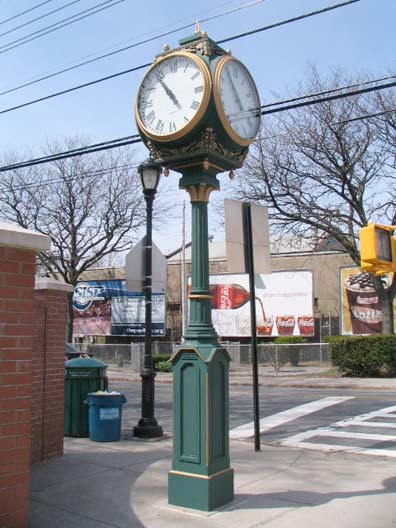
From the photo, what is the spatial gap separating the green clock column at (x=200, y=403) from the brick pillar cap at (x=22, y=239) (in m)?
1.76

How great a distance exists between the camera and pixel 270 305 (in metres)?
31.4

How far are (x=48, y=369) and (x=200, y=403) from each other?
3.03 meters

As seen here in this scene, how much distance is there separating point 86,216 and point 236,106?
30317 mm

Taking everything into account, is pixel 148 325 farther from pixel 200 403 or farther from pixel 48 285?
pixel 200 403

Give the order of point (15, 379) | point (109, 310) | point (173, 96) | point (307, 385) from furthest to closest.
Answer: point (109, 310) → point (307, 385) → point (173, 96) → point (15, 379)

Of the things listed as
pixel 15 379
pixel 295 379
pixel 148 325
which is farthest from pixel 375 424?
pixel 295 379

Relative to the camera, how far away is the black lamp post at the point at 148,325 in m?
9.65

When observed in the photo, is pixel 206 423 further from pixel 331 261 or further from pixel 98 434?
pixel 331 261

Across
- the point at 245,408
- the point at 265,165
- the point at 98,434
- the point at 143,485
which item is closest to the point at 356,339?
the point at 265,165

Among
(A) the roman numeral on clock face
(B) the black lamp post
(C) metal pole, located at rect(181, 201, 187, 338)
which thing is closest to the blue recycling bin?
(B) the black lamp post

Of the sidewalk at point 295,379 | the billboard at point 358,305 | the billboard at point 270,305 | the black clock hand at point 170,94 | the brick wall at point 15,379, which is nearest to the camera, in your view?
the brick wall at point 15,379

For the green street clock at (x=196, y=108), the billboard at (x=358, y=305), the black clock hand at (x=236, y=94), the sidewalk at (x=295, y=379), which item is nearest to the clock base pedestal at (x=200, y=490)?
the green street clock at (x=196, y=108)

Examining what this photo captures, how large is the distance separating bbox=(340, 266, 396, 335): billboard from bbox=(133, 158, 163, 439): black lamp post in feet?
66.9

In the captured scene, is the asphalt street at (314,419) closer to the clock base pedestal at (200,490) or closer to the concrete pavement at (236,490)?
the concrete pavement at (236,490)
